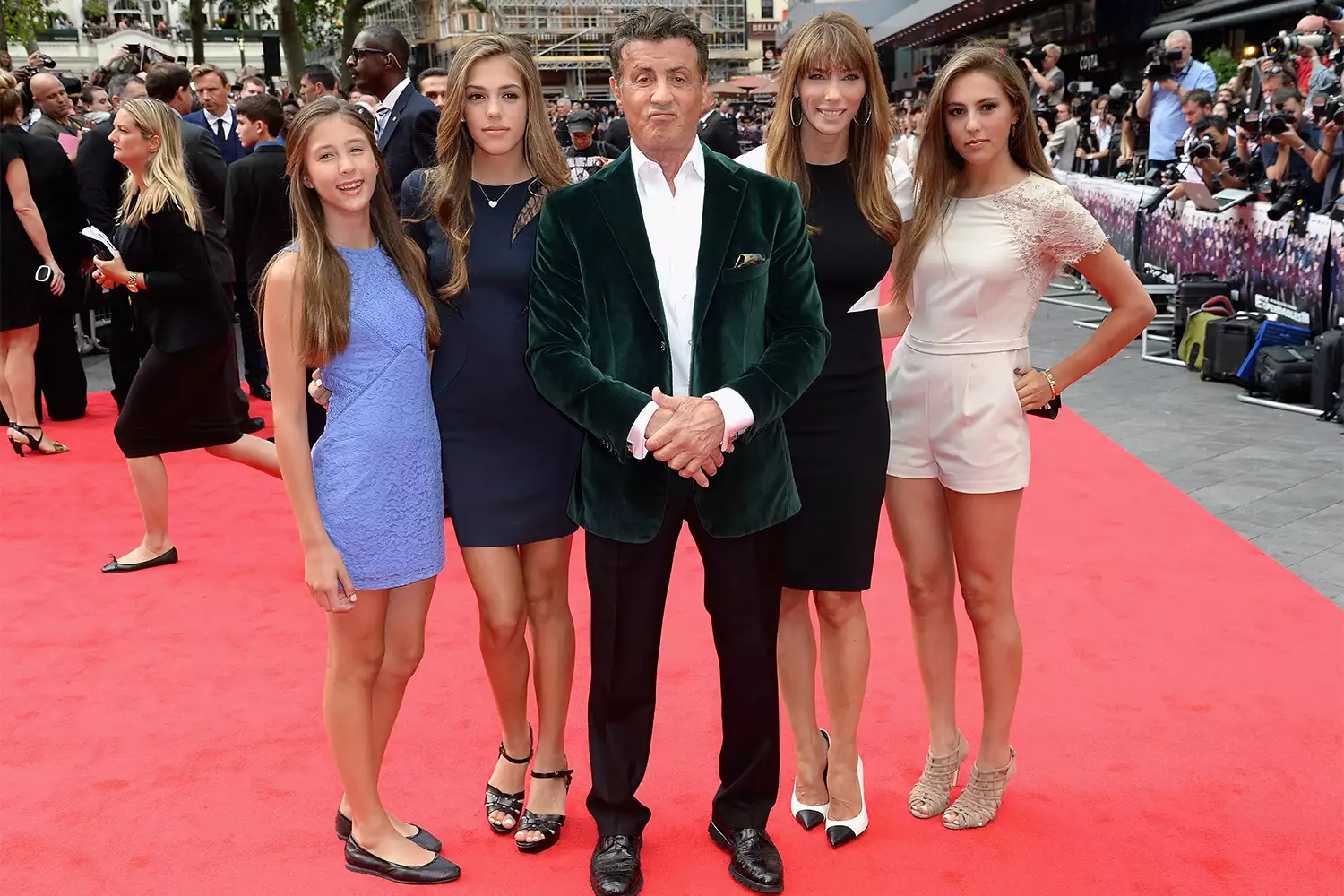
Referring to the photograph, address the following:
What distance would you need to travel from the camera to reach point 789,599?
289cm

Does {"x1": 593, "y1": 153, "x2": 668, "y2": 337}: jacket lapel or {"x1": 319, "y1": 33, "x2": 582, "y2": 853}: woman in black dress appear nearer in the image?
{"x1": 593, "y1": 153, "x2": 668, "y2": 337}: jacket lapel

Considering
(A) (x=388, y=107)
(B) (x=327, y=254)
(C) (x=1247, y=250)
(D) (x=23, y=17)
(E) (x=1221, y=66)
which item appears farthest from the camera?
(D) (x=23, y=17)

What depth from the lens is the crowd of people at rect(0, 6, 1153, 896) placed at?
2.41m

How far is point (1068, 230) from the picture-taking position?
2.71 metres

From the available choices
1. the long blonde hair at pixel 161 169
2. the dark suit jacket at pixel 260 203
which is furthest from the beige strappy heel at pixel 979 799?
the dark suit jacket at pixel 260 203

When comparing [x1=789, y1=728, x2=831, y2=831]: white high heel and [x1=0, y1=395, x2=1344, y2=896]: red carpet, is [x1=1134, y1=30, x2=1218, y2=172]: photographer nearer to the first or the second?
[x1=0, y1=395, x2=1344, y2=896]: red carpet

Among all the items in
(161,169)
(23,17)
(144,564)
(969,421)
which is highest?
(23,17)

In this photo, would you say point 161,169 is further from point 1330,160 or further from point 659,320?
point 1330,160

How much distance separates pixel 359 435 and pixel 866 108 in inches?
53.0

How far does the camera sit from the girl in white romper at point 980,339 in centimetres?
272

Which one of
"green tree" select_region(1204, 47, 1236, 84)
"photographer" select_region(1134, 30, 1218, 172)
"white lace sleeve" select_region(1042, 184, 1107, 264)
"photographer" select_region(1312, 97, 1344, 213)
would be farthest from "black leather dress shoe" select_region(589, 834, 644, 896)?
"green tree" select_region(1204, 47, 1236, 84)

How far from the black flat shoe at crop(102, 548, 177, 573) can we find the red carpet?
0.08 meters

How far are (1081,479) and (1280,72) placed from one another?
5.40m

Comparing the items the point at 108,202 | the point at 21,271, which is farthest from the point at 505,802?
the point at 108,202
